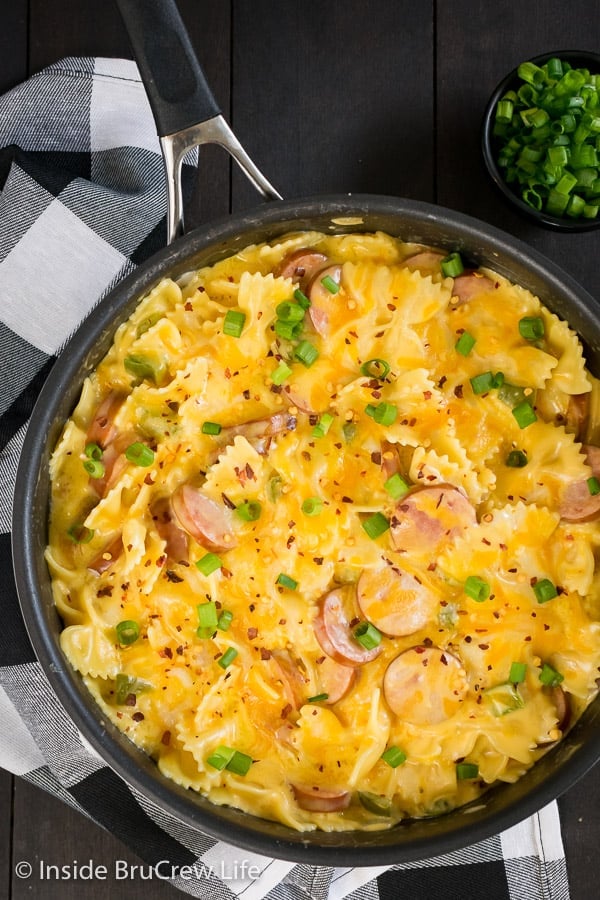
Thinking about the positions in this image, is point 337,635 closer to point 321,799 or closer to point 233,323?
point 321,799

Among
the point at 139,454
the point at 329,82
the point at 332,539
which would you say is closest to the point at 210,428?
the point at 139,454

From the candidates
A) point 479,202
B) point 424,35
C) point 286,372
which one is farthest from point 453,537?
point 424,35

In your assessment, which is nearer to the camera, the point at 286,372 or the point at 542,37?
the point at 286,372

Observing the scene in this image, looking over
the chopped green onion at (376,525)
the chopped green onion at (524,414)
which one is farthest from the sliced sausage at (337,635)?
the chopped green onion at (524,414)

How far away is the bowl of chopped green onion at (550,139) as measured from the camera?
11.0 ft

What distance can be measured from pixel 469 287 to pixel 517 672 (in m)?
1.24

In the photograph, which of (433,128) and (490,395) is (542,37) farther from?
(490,395)

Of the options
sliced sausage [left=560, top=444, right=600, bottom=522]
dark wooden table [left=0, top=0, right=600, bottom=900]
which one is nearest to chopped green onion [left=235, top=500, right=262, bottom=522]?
sliced sausage [left=560, top=444, right=600, bottom=522]

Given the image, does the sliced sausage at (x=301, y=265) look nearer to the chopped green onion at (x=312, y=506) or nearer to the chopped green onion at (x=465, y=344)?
the chopped green onion at (x=465, y=344)

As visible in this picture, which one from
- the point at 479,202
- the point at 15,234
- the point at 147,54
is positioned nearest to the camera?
the point at 147,54

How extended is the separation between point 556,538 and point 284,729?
106cm

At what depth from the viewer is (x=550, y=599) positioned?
116 inches

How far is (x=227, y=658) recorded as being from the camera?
2.94 meters

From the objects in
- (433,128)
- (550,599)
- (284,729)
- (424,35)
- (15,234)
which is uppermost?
(424,35)
